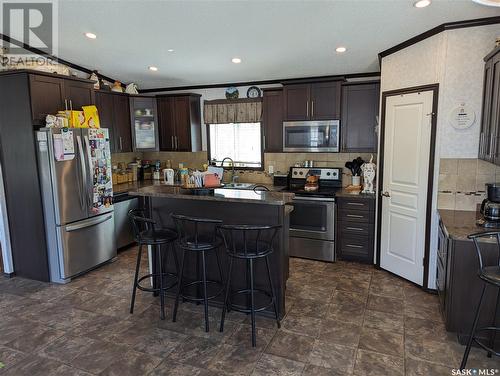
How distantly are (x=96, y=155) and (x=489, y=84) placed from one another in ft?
13.4

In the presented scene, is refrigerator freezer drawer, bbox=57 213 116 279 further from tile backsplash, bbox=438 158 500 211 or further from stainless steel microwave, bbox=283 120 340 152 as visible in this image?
tile backsplash, bbox=438 158 500 211

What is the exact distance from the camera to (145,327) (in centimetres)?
295

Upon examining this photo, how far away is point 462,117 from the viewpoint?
3.19m

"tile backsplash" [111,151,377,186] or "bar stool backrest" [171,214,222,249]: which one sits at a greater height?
"tile backsplash" [111,151,377,186]

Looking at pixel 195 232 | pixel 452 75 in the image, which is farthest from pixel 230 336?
pixel 452 75

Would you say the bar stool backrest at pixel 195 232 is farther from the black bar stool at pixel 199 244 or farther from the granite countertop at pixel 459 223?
the granite countertop at pixel 459 223

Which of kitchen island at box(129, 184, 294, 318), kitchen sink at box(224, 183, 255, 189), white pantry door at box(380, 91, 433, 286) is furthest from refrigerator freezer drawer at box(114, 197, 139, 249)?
white pantry door at box(380, 91, 433, 286)

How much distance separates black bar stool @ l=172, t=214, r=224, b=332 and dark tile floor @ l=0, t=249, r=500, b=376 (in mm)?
215

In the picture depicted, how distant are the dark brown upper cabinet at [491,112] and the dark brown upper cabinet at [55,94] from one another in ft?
14.2

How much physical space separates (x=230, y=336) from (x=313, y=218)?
2.10 meters

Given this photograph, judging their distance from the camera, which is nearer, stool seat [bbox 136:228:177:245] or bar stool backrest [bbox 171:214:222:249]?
bar stool backrest [bbox 171:214:222:249]

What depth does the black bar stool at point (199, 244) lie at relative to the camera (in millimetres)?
2775

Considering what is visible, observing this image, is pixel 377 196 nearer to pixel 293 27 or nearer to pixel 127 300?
pixel 293 27

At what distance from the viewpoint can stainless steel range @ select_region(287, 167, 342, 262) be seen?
438 cm
